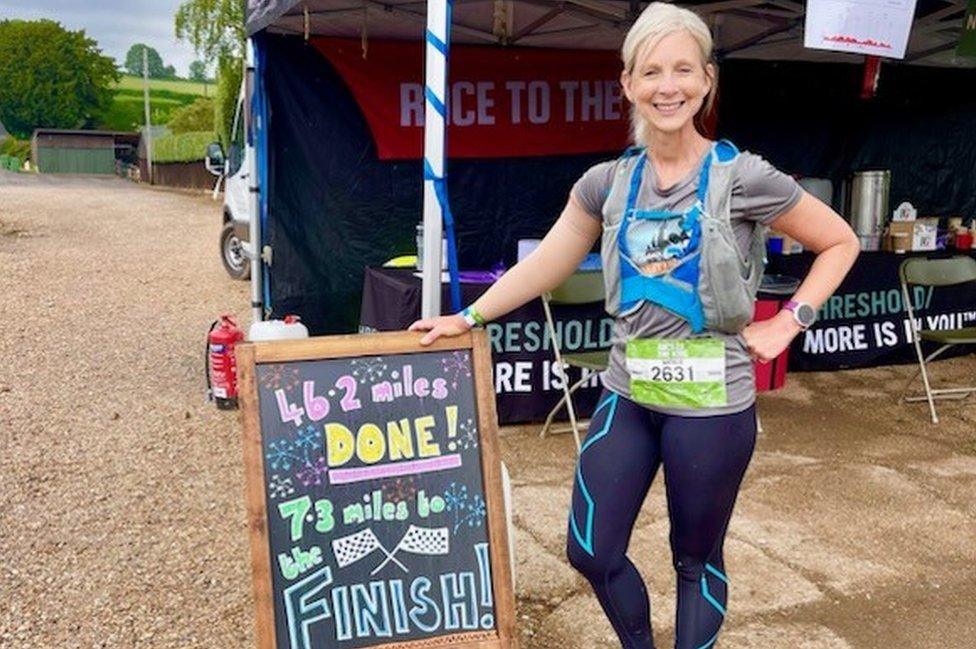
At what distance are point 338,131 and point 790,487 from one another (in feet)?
11.2

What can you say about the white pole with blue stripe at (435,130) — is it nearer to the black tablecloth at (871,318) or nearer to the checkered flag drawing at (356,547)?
the checkered flag drawing at (356,547)

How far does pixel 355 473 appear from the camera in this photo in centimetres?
224

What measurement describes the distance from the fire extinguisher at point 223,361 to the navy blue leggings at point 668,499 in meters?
3.32

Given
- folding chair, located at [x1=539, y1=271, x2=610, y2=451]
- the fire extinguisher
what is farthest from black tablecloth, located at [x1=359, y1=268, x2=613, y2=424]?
the fire extinguisher

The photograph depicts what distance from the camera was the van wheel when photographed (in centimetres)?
1031

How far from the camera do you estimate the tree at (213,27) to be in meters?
19.7

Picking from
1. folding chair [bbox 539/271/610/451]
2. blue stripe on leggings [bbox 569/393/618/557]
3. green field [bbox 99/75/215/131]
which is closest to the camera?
blue stripe on leggings [bbox 569/393/618/557]

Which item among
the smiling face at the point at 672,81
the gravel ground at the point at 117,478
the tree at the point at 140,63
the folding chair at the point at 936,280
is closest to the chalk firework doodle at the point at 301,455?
the gravel ground at the point at 117,478

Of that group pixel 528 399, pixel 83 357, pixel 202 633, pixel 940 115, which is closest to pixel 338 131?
pixel 528 399

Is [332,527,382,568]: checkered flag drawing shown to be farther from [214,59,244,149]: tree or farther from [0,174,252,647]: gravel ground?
[214,59,244,149]: tree

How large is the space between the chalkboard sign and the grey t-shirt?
0.52m

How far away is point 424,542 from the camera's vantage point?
2.28 meters

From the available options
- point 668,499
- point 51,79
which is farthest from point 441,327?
point 51,79

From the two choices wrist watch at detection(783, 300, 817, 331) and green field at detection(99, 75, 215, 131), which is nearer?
wrist watch at detection(783, 300, 817, 331)
